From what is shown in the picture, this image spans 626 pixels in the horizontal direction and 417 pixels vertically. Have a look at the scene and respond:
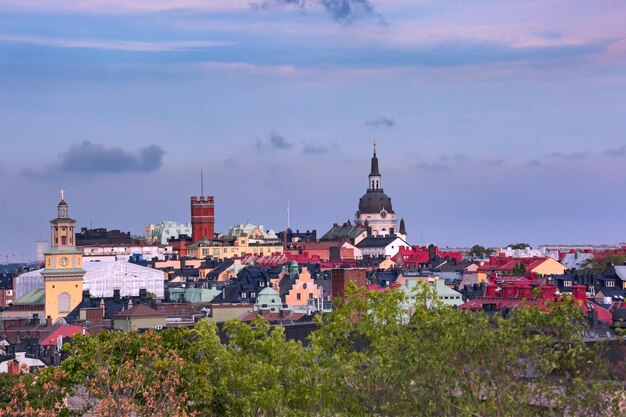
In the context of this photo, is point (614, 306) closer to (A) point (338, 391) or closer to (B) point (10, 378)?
(B) point (10, 378)

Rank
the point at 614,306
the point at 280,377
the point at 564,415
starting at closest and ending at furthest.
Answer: the point at 564,415, the point at 280,377, the point at 614,306

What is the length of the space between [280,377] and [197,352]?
2.51 metres

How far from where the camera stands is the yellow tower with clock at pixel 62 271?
128000mm

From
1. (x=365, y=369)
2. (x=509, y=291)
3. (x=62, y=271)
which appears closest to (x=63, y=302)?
(x=62, y=271)

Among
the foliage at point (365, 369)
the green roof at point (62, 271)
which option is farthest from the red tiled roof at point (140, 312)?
the foliage at point (365, 369)

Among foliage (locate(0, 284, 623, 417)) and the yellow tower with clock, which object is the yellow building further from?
foliage (locate(0, 284, 623, 417))

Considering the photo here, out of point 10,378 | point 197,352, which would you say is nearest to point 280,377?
point 197,352

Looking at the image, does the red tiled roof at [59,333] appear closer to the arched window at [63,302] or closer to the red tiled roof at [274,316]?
the red tiled roof at [274,316]

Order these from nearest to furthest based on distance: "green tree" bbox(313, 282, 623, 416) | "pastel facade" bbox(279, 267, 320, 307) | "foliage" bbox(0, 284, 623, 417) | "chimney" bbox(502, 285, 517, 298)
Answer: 1. "green tree" bbox(313, 282, 623, 416)
2. "foliage" bbox(0, 284, 623, 417)
3. "chimney" bbox(502, 285, 517, 298)
4. "pastel facade" bbox(279, 267, 320, 307)

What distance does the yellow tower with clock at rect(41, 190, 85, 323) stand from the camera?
5039 inches

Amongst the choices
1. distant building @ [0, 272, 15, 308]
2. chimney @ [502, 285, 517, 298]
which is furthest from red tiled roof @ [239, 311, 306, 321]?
distant building @ [0, 272, 15, 308]

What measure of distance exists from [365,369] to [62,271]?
94.4m

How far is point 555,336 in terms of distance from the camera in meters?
31.2

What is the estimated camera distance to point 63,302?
128500mm
